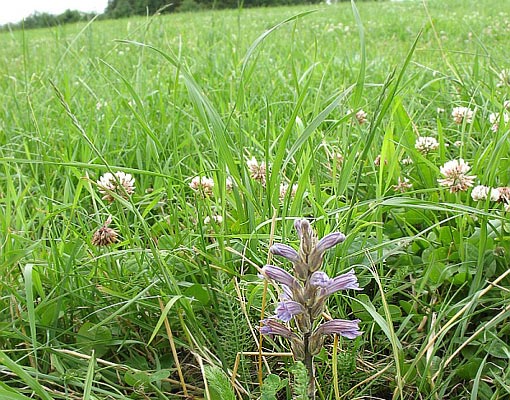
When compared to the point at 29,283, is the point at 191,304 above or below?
below

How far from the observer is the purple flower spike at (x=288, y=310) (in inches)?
35.0

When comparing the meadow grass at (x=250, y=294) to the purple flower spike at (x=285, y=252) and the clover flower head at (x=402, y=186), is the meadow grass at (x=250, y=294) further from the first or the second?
the purple flower spike at (x=285, y=252)

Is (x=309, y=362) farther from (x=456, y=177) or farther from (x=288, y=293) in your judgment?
(x=456, y=177)

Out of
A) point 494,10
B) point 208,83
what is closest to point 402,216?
point 208,83

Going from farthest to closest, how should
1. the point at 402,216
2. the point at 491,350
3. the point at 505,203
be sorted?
the point at 402,216 < the point at 505,203 < the point at 491,350

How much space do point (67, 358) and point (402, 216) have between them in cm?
95

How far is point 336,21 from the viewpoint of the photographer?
7977mm

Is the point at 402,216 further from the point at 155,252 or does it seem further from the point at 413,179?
the point at 155,252

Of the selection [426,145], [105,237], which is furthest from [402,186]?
[105,237]

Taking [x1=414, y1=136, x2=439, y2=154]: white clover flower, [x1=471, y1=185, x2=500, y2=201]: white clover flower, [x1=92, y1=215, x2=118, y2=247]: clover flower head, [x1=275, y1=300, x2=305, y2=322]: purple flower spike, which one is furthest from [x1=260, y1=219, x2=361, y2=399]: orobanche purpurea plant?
[x1=414, y1=136, x2=439, y2=154]: white clover flower

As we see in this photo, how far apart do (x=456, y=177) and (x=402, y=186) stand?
0.18 meters

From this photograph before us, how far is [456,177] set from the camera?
5.43ft

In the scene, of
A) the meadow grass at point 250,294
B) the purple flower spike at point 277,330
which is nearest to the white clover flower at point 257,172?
the meadow grass at point 250,294

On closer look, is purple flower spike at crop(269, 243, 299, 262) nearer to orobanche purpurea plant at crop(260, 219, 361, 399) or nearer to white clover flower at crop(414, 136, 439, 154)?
orobanche purpurea plant at crop(260, 219, 361, 399)
